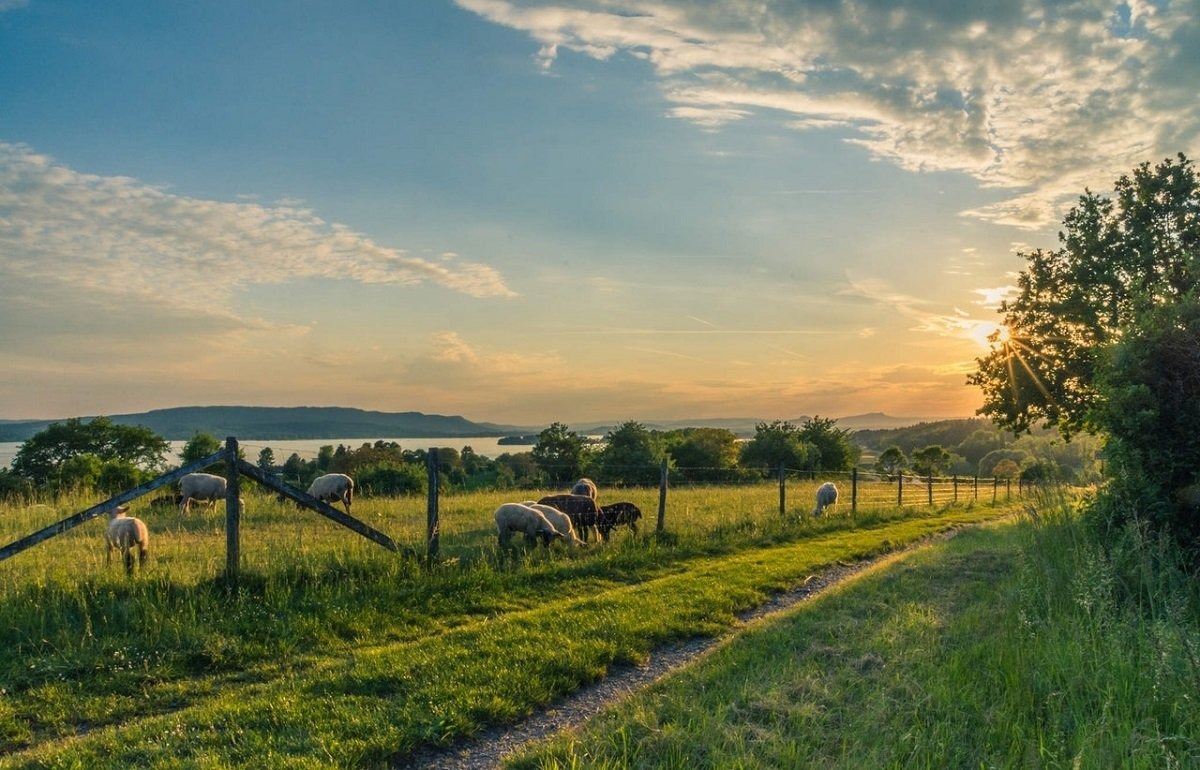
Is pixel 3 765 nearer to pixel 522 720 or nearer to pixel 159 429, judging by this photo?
pixel 522 720

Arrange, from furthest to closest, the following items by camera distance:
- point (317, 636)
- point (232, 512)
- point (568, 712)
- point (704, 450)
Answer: point (704, 450) → point (232, 512) → point (317, 636) → point (568, 712)

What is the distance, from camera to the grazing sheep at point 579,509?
16.5 meters

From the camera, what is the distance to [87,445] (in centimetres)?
4222

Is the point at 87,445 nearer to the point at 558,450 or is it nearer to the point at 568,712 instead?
the point at 558,450

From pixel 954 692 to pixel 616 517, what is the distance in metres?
11.7

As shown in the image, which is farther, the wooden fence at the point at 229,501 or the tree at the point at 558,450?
the tree at the point at 558,450

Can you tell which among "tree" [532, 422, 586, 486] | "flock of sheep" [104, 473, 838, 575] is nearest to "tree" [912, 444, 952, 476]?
"tree" [532, 422, 586, 486]

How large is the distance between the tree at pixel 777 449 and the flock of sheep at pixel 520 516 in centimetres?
3307

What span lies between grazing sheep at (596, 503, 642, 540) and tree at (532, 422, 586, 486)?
28526 millimetres

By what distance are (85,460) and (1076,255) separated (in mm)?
37470

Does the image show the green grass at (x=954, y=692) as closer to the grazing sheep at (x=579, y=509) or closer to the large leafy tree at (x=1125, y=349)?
the large leafy tree at (x=1125, y=349)

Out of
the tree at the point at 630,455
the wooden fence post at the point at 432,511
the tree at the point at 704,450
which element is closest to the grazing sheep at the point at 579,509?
the wooden fence post at the point at 432,511

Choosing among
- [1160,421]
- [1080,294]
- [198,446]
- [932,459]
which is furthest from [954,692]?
[932,459]

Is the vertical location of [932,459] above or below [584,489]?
below
